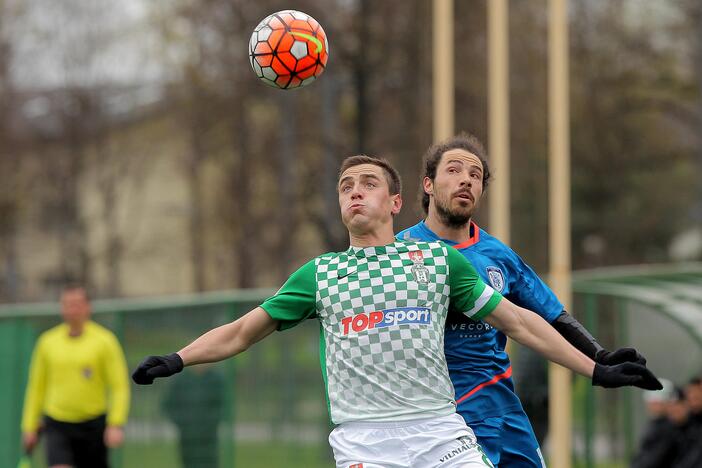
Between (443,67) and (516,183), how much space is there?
253 centimetres

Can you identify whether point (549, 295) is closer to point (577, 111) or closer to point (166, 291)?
point (577, 111)

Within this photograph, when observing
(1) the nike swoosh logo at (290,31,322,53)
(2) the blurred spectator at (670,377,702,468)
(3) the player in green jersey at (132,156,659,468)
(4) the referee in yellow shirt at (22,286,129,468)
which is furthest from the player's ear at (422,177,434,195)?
(4) the referee in yellow shirt at (22,286,129,468)

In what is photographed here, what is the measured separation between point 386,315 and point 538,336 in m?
0.64

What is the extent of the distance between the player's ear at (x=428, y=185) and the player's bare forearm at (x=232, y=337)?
1.09m

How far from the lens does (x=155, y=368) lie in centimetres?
536

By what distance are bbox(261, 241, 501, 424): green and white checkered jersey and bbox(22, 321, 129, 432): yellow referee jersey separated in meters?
6.49

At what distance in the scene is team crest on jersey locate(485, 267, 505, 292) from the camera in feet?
19.9

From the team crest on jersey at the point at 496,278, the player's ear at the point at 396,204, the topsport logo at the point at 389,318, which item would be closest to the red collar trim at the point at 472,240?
the team crest on jersey at the point at 496,278

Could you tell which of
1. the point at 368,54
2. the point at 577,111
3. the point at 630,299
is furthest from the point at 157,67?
the point at 630,299

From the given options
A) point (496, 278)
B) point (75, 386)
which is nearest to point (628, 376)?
point (496, 278)

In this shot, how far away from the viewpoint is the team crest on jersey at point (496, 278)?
606 cm

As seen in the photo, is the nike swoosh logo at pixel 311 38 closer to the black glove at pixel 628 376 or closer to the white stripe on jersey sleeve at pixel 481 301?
the white stripe on jersey sleeve at pixel 481 301

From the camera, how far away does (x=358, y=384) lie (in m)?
5.39

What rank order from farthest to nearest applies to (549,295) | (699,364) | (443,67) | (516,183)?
(516,183), (443,67), (699,364), (549,295)
